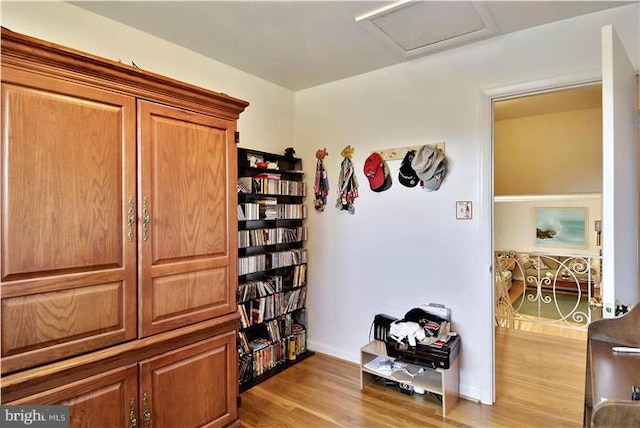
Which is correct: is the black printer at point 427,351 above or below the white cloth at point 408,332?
below

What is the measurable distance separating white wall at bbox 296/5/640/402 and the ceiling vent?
0.23 m

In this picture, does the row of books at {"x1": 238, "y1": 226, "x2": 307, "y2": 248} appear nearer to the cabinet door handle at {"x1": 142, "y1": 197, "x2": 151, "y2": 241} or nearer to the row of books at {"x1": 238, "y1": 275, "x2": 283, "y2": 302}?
the row of books at {"x1": 238, "y1": 275, "x2": 283, "y2": 302}

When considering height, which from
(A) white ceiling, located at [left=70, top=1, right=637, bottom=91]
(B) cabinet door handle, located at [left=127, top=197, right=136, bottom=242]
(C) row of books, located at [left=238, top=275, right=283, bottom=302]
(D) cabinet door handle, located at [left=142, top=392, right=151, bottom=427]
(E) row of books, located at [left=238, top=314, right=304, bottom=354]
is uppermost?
(A) white ceiling, located at [left=70, top=1, right=637, bottom=91]

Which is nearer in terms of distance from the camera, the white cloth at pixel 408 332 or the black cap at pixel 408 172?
the white cloth at pixel 408 332

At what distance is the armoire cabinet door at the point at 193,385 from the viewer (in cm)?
168

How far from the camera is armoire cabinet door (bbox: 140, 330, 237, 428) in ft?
5.52

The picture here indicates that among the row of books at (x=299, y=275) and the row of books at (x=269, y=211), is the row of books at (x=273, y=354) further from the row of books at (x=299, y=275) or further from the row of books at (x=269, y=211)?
the row of books at (x=269, y=211)

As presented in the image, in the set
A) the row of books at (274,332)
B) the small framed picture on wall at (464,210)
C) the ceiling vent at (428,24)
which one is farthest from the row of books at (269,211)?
the ceiling vent at (428,24)

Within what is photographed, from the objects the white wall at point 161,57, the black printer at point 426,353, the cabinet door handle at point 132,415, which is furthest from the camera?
the black printer at point 426,353

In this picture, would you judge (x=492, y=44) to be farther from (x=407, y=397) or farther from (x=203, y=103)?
(x=407, y=397)

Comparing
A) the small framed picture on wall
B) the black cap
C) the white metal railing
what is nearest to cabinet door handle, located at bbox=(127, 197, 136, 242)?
the black cap

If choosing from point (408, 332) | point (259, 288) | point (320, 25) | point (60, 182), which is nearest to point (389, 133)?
point (320, 25)

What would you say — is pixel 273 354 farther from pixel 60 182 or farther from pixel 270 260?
pixel 60 182

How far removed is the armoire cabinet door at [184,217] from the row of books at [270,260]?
2.26 feet
